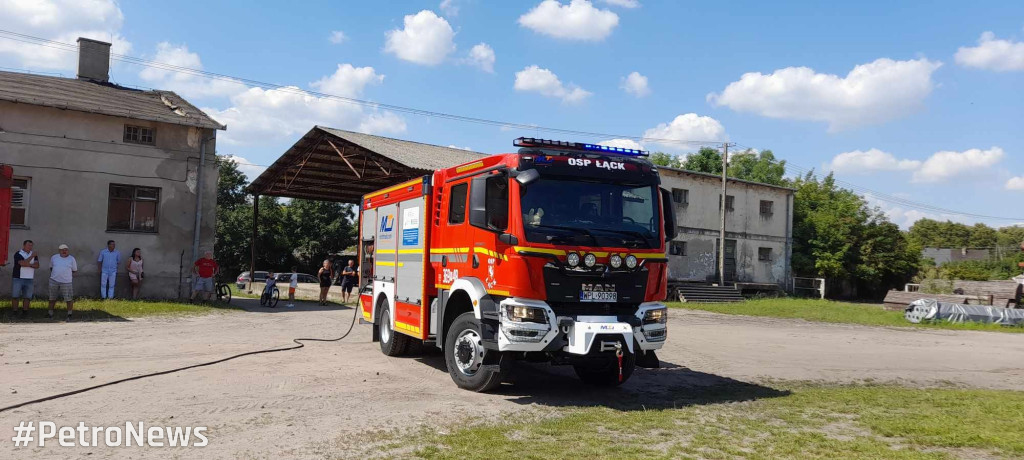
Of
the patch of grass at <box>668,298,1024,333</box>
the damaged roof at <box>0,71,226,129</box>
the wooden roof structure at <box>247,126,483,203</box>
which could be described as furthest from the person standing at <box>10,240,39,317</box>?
the patch of grass at <box>668,298,1024,333</box>

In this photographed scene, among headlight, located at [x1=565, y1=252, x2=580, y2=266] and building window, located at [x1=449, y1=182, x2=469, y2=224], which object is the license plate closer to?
headlight, located at [x1=565, y1=252, x2=580, y2=266]

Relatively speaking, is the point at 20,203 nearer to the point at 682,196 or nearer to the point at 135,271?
the point at 135,271

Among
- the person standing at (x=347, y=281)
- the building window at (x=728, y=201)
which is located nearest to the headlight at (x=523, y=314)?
the person standing at (x=347, y=281)

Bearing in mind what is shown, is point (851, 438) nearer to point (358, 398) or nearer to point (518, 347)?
point (518, 347)

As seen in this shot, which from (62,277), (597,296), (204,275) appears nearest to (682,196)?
(204,275)

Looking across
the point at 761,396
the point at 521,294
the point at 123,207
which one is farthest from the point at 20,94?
the point at 761,396

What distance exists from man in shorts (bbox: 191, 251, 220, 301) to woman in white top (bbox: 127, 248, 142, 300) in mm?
1526

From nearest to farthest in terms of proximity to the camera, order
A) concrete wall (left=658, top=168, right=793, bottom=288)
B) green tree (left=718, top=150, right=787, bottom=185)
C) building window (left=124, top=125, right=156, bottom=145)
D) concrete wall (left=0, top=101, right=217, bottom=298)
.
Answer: concrete wall (left=0, top=101, right=217, bottom=298) < building window (left=124, top=125, right=156, bottom=145) < concrete wall (left=658, top=168, right=793, bottom=288) < green tree (left=718, top=150, right=787, bottom=185)

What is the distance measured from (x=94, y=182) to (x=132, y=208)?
3.93 ft

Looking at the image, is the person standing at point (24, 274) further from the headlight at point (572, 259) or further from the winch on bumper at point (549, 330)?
the headlight at point (572, 259)

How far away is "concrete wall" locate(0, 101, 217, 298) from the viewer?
19.8m

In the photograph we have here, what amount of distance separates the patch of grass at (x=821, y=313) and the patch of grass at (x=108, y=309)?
730 inches

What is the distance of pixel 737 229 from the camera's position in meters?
39.9

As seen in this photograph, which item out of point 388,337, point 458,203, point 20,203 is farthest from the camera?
point 20,203
